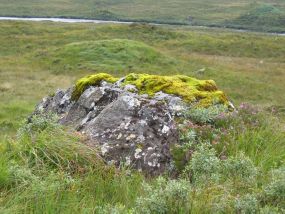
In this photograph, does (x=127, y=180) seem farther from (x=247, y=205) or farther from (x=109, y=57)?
(x=109, y=57)

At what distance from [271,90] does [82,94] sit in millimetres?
26233

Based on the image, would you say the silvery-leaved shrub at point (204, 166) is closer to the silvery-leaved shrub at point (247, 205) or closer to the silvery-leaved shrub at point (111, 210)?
the silvery-leaved shrub at point (247, 205)

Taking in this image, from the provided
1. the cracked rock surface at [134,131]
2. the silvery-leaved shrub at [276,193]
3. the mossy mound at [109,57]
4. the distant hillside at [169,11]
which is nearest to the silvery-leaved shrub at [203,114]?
the cracked rock surface at [134,131]

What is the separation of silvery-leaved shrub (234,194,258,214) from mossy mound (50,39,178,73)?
107ft

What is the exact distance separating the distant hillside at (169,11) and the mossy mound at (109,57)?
7108 cm

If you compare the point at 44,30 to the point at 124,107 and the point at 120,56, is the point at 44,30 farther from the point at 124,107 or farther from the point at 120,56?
the point at 124,107

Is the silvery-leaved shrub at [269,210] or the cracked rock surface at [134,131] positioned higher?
the silvery-leaved shrub at [269,210]

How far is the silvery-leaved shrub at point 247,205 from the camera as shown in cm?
546

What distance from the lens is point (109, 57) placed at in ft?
139

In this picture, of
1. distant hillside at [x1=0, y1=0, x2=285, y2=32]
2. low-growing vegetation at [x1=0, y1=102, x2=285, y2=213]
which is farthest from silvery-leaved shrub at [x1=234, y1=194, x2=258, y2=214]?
distant hillside at [x1=0, y1=0, x2=285, y2=32]

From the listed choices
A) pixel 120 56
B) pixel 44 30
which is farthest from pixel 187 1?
pixel 120 56

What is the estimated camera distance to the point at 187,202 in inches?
220

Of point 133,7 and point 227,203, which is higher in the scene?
point 227,203

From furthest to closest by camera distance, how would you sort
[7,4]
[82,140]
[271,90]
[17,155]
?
[7,4]
[271,90]
[82,140]
[17,155]
